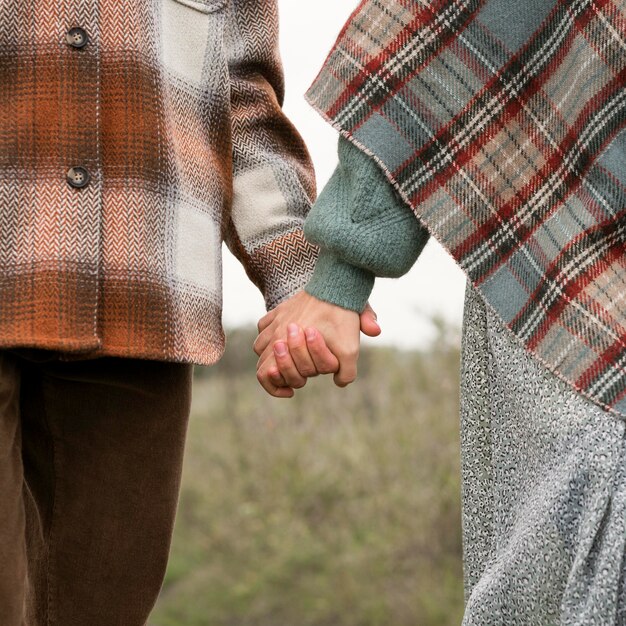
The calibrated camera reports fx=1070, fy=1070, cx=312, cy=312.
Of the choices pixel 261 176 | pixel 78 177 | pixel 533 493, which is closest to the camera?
pixel 533 493

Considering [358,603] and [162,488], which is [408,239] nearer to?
[162,488]

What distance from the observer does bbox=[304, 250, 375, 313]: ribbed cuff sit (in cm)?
170

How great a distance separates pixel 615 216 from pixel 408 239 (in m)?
→ 0.32

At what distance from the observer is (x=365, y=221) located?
1.59 m

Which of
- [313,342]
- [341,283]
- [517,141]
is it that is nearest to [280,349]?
[313,342]

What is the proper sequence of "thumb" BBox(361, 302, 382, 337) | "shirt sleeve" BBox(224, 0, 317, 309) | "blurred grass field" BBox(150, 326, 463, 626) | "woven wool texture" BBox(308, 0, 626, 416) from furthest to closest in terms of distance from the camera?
"blurred grass field" BBox(150, 326, 463, 626), "shirt sleeve" BBox(224, 0, 317, 309), "thumb" BBox(361, 302, 382, 337), "woven wool texture" BBox(308, 0, 626, 416)

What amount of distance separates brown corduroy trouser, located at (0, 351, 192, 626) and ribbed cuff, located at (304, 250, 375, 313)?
0.34m

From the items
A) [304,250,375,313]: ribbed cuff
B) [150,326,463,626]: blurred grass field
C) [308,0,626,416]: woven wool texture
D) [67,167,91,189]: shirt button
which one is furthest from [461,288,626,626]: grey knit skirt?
[150,326,463,626]: blurred grass field

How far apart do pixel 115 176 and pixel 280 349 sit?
0.41m

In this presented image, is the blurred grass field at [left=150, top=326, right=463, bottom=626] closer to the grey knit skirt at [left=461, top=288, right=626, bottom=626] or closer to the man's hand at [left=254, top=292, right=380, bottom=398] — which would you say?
the man's hand at [left=254, top=292, right=380, bottom=398]

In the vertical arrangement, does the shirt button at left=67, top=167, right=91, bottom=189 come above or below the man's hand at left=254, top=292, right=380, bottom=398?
above

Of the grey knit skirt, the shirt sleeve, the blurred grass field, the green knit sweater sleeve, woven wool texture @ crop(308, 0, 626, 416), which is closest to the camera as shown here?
the grey knit skirt

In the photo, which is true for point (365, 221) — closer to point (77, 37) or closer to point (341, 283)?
point (341, 283)

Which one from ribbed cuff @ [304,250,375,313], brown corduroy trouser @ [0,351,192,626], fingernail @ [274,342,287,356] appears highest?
ribbed cuff @ [304,250,375,313]
